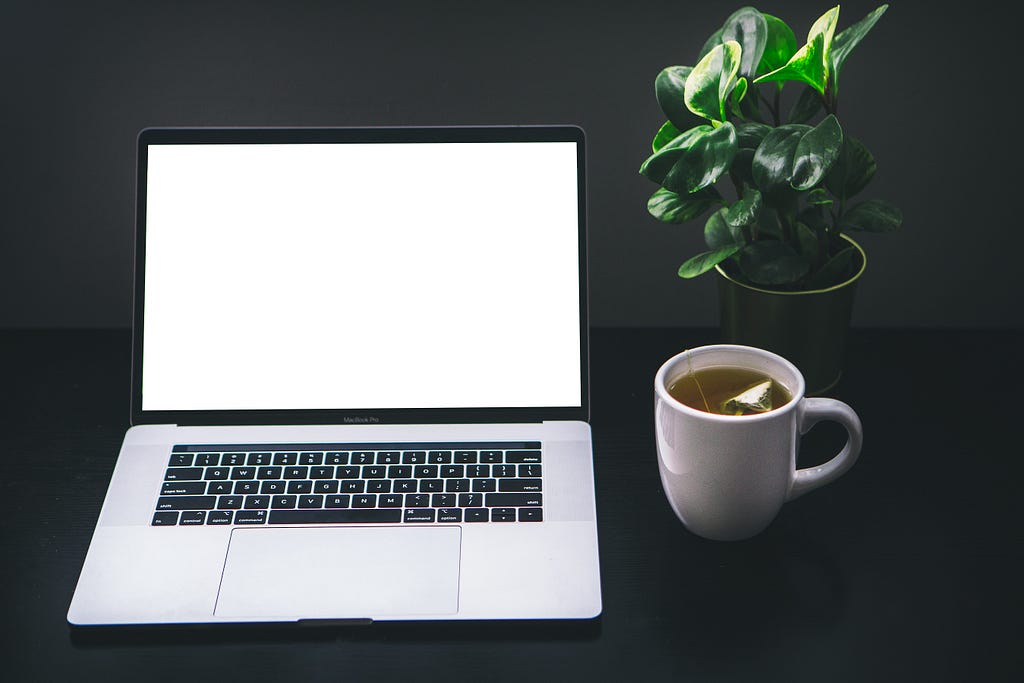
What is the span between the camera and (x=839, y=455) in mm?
753

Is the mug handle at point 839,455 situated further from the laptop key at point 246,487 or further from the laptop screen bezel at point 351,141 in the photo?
the laptop key at point 246,487

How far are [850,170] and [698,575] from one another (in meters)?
0.37

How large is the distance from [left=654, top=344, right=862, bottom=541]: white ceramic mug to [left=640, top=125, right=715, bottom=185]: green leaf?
148mm

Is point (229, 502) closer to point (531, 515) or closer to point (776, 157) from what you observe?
point (531, 515)

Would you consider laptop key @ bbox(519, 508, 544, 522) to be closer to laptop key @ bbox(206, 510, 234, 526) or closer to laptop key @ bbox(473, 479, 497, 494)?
laptop key @ bbox(473, 479, 497, 494)

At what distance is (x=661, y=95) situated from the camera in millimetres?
814

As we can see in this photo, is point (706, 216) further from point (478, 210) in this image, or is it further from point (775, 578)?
point (775, 578)

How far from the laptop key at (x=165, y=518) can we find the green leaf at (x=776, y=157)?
0.54 meters

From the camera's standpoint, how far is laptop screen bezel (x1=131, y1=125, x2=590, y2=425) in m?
0.84

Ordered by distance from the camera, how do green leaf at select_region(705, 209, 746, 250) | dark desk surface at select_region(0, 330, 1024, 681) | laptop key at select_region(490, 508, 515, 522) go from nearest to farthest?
dark desk surface at select_region(0, 330, 1024, 681)
laptop key at select_region(490, 508, 515, 522)
green leaf at select_region(705, 209, 746, 250)

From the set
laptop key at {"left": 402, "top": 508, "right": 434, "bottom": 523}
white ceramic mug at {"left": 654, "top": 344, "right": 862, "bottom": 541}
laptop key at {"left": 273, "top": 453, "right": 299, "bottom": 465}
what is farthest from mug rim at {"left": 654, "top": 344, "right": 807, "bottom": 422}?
laptop key at {"left": 273, "top": 453, "right": 299, "bottom": 465}

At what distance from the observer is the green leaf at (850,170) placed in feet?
2.70

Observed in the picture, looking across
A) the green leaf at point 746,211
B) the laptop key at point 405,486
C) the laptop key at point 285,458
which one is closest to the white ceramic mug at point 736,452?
the green leaf at point 746,211

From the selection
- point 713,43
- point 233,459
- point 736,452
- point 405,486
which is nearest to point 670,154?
point 713,43
